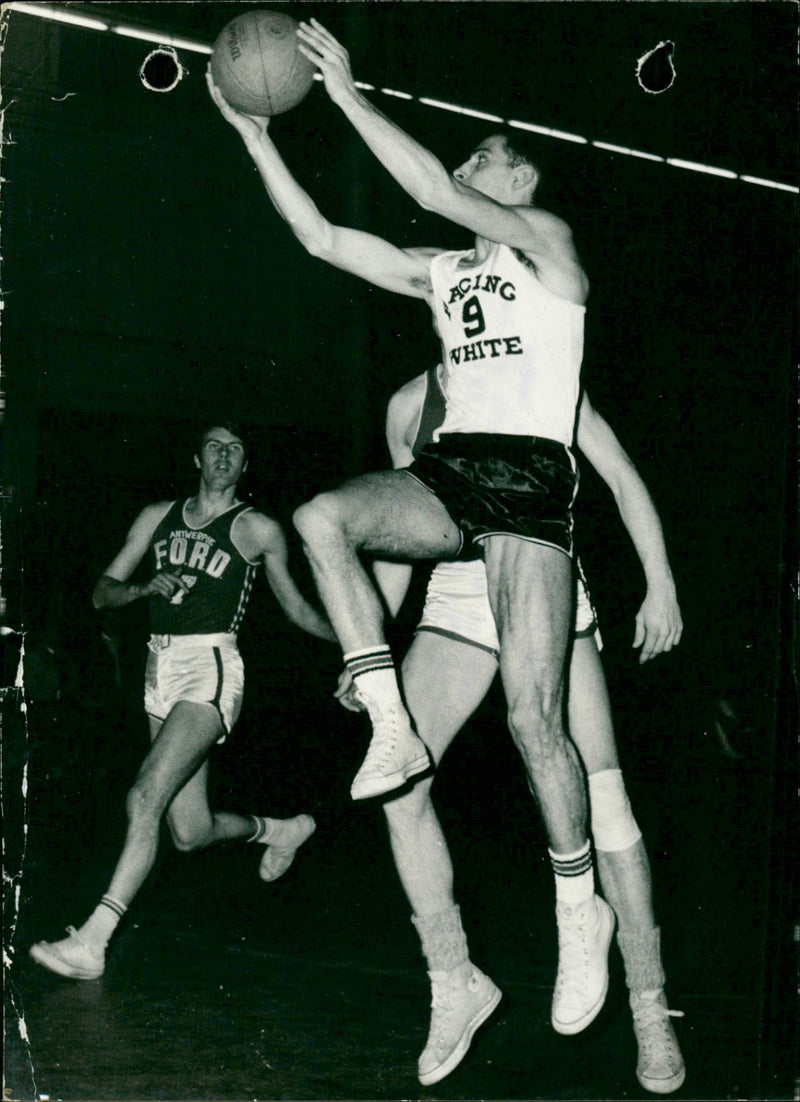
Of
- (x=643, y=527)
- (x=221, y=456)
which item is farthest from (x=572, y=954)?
(x=221, y=456)

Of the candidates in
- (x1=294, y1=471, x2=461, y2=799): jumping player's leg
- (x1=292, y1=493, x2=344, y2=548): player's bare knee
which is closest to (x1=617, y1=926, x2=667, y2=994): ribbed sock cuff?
(x1=294, y1=471, x2=461, y2=799): jumping player's leg

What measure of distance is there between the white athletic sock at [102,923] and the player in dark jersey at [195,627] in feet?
0.14

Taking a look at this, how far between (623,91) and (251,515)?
722cm

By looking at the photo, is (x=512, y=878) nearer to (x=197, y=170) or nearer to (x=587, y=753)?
(x=587, y=753)

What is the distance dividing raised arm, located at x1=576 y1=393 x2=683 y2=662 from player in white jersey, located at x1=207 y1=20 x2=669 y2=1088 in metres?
0.37

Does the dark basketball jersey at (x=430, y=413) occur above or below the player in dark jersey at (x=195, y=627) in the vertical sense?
above

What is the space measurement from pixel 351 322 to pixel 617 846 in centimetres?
808

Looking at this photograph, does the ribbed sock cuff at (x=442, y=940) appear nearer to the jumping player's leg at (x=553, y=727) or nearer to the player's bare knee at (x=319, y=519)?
the jumping player's leg at (x=553, y=727)

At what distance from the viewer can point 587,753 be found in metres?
4.06

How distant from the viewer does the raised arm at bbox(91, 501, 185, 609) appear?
16.8 feet

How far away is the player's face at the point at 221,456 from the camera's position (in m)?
5.54

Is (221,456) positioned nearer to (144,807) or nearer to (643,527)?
(144,807)

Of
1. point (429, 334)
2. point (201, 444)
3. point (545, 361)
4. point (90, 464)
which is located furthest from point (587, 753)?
point (429, 334)

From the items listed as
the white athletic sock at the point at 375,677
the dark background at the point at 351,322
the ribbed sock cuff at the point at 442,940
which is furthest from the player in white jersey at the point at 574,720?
the dark background at the point at 351,322
